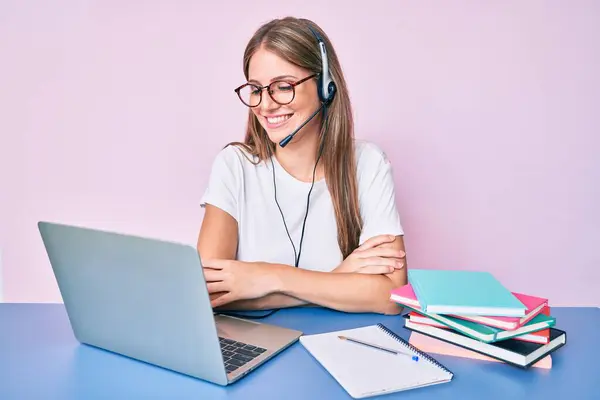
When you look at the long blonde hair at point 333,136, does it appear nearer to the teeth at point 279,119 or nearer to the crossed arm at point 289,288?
the teeth at point 279,119

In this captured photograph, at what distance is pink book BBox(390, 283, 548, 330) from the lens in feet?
3.37

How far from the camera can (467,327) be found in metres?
1.06

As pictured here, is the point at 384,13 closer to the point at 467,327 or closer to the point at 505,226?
the point at 505,226

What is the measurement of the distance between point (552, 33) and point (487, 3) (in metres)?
0.28

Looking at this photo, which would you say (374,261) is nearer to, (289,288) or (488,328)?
(289,288)

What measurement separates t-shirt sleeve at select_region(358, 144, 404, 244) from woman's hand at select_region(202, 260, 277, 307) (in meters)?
0.44

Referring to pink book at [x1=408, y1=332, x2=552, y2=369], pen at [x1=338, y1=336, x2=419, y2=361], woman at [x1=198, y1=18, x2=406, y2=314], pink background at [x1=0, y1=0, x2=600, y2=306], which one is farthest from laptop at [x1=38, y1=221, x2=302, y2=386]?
pink background at [x1=0, y1=0, x2=600, y2=306]

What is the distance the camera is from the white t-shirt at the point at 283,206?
1.76 m

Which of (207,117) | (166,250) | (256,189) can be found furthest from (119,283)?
(207,117)

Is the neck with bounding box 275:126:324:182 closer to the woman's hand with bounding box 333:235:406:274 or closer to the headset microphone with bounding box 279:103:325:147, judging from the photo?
the headset microphone with bounding box 279:103:325:147

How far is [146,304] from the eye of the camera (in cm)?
95

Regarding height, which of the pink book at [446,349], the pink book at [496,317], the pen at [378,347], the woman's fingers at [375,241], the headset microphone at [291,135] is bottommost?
the pink book at [446,349]

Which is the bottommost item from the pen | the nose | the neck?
the pen

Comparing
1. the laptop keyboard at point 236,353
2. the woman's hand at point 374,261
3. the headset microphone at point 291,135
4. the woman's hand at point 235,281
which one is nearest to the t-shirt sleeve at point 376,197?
the woman's hand at point 374,261
